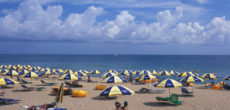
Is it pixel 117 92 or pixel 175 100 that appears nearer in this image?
pixel 117 92

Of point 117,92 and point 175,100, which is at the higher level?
point 117,92

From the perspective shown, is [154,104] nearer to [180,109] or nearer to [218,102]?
[180,109]

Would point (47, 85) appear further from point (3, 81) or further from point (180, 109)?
point (180, 109)

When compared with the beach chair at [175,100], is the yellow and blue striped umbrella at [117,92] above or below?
above

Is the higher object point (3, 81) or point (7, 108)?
point (3, 81)

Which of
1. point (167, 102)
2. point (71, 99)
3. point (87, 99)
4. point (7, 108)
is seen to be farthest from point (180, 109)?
point (7, 108)

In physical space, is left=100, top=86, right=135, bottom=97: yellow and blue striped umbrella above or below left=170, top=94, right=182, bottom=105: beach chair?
above

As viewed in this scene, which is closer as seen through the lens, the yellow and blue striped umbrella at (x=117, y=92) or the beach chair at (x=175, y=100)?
the yellow and blue striped umbrella at (x=117, y=92)

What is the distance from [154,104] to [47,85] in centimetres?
1380

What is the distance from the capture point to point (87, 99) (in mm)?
15125

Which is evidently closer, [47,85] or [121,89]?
[121,89]

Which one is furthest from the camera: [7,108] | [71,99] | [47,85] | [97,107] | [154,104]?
[47,85]

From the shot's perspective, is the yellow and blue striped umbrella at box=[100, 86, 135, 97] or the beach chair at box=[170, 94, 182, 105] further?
the beach chair at box=[170, 94, 182, 105]

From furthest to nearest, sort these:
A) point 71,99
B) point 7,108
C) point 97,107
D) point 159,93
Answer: point 159,93, point 71,99, point 97,107, point 7,108
